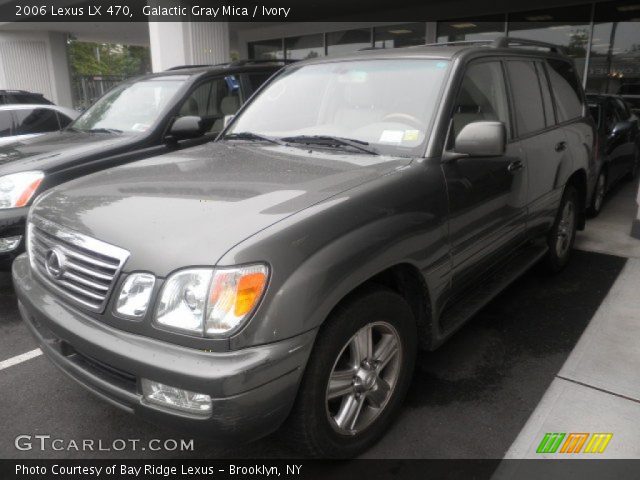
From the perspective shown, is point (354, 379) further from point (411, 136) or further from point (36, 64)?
point (36, 64)

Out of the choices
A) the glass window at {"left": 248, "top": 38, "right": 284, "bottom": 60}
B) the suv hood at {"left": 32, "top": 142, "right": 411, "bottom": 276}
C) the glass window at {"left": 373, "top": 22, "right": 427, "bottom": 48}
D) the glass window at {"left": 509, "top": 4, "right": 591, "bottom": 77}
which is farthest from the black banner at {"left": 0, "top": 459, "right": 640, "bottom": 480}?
the glass window at {"left": 248, "top": 38, "right": 284, "bottom": 60}

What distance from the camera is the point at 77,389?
122 inches

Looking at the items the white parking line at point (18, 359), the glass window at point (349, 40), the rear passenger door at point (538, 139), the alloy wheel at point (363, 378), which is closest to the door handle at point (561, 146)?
the rear passenger door at point (538, 139)

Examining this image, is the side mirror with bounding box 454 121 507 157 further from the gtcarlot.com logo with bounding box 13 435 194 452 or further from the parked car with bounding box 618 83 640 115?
the parked car with bounding box 618 83 640 115

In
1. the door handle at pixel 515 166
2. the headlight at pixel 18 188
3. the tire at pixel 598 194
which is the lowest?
the tire at pixel 598 194

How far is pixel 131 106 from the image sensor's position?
5.68 metres

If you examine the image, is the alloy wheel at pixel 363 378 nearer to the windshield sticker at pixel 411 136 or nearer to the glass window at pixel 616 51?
the windshield sticker at pixel 411 136

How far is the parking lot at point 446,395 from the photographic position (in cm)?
257

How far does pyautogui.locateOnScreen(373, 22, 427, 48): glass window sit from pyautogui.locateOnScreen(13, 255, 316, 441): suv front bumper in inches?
494

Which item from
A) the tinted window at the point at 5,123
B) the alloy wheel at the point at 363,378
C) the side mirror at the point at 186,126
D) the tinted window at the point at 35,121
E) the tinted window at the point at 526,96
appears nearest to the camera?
the alloy wheel at the point at 363,378

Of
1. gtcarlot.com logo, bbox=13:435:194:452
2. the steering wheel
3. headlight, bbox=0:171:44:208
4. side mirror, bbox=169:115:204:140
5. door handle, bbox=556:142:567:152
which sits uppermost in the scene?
the steering wheel

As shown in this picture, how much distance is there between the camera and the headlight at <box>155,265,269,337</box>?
1882mm

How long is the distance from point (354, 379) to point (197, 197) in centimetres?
109

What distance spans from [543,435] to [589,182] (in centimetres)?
319
